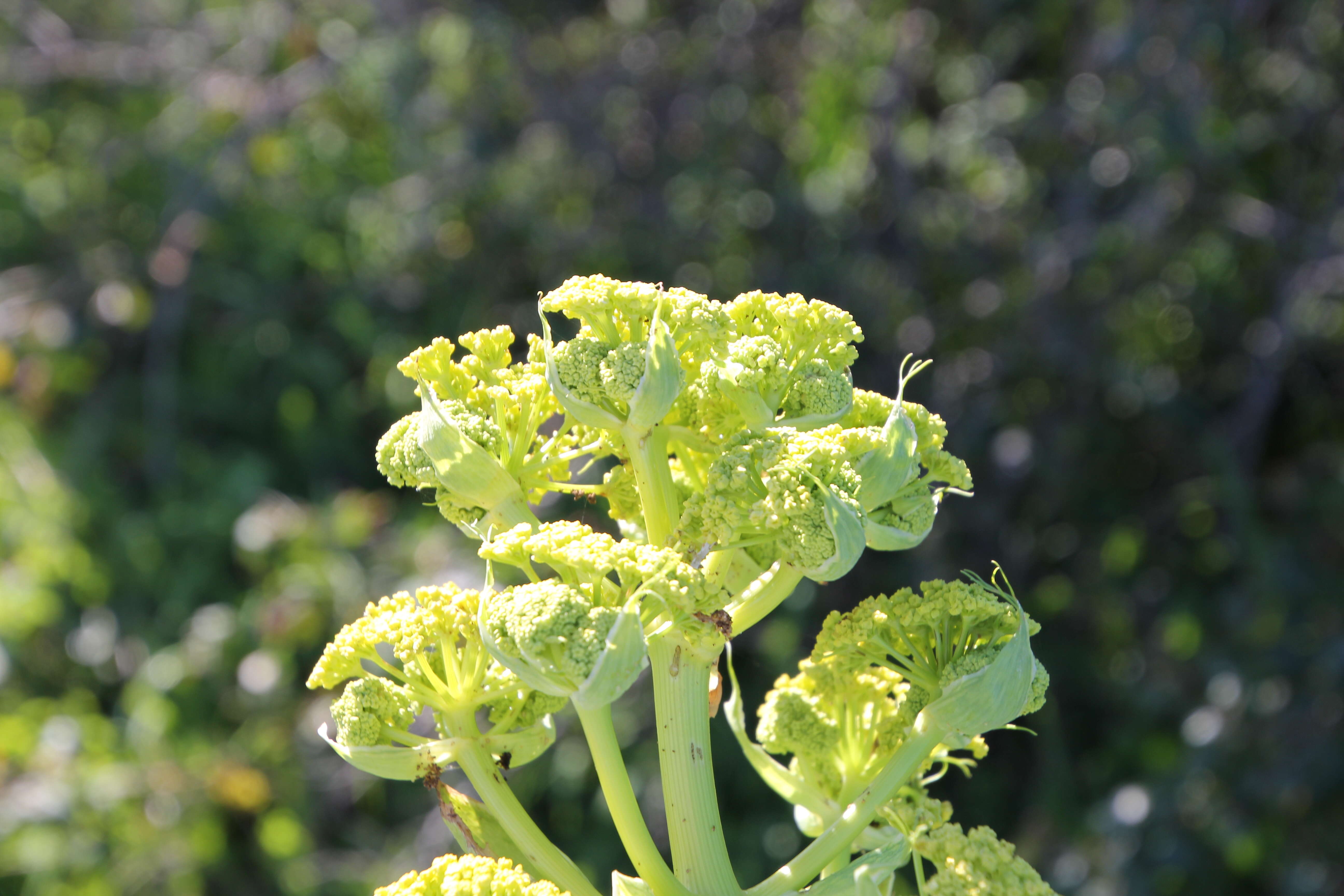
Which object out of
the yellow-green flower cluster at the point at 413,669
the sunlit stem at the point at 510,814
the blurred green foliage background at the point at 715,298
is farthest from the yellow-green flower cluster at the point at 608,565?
the blurred green foliage background at the point at 715,298

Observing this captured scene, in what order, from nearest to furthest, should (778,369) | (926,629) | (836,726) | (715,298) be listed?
(778,369) < (926,629) < (836,726) < (715,298)

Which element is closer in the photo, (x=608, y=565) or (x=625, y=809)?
(x=608, y=565)

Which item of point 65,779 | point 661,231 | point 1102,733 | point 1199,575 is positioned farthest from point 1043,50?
point 65,779

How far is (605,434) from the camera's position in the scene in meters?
1.06

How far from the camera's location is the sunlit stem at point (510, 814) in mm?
1124

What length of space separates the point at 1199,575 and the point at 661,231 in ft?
7.84

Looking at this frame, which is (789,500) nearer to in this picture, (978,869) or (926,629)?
(926,629)

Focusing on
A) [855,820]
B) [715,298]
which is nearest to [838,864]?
[855,820]

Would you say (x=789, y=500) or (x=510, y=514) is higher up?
(x=789, y=500)

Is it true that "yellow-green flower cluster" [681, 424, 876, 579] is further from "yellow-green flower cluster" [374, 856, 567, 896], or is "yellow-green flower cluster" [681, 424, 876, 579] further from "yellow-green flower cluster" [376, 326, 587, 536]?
"yellow-green flower cluster" [374, 856, 567, 896]

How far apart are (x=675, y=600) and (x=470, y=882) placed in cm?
34

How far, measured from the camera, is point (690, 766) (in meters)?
1.06

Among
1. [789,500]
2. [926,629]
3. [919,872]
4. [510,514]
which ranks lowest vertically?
[919,872]

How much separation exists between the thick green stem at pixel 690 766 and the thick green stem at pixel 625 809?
2cm
